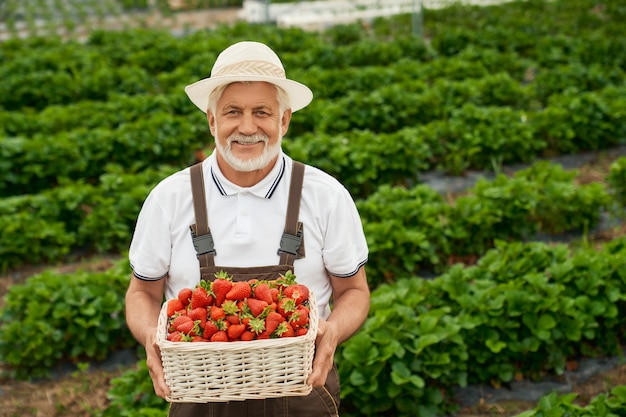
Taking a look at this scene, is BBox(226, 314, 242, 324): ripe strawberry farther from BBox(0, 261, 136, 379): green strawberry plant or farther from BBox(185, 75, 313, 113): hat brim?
BBox(0, 261, 136, 379): green strawberry plant

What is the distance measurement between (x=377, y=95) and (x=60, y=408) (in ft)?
17.0

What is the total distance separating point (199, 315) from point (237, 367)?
0.62 feet

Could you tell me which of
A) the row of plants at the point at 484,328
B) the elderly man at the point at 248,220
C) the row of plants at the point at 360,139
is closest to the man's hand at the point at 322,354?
the elderly man at the point at 248,220

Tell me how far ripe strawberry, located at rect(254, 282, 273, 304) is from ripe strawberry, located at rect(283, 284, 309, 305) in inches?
2.3

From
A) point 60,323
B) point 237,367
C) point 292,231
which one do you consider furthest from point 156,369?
A: point 60,323

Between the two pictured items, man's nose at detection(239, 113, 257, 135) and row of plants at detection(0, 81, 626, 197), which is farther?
row of plants at detection(0, 81, 626, 197)

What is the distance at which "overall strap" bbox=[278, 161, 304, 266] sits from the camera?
2482mm

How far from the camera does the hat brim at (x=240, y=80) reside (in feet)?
7.90

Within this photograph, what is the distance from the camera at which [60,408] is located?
176 inches

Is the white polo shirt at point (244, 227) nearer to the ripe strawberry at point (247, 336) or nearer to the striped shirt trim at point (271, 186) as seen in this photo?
the striped shirt trim at point (271, 186)

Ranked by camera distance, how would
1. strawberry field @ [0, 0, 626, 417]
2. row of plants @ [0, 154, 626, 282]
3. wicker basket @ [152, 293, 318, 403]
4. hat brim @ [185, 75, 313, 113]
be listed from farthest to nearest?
row of plants @ [0, 154, 626, 282] → strawberry field @ [0, 0, 626, 417] → hat brim @ [185, 75, 313, 113] → wicker basket @ [152, 293, 318, 403]

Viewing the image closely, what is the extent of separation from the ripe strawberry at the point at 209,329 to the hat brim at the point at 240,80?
0.75 metres

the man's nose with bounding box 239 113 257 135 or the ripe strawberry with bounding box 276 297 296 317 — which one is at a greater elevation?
the man's nose with bounding box 239 113 257 135

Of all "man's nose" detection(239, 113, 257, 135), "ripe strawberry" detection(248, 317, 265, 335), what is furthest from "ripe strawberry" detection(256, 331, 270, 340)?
"man's nose" detection(239, 113, 257, 135)
